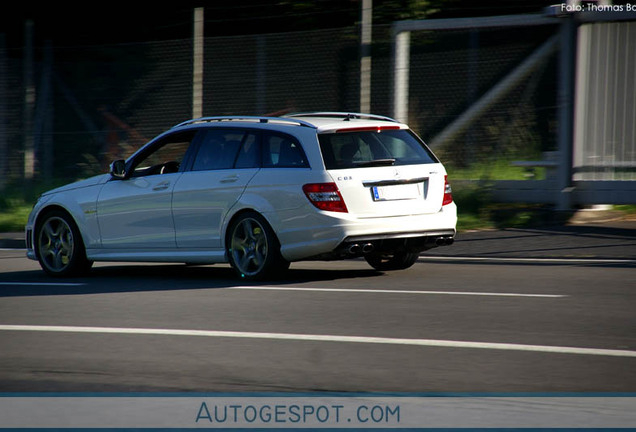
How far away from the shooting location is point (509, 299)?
28.9 feet

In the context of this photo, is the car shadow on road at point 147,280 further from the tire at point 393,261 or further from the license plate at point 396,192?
the license plate at point 396,192

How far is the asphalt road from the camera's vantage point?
593 centimetres

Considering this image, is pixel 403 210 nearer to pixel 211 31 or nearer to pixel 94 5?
pixel 211 31

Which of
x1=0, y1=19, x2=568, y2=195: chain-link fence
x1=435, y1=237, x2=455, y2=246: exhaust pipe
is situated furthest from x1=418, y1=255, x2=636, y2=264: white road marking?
x1=0, y1=19, x2=568, y2=195: chain-link fence

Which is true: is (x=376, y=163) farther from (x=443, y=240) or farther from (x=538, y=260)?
(x=538, y=260)

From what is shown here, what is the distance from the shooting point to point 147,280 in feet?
35.1

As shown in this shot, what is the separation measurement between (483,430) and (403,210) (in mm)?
5262

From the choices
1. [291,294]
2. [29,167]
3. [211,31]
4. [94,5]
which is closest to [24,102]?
[29,167]

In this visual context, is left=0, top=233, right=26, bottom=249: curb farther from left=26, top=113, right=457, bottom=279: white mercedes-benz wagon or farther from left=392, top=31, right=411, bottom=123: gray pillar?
left=392, top=31, right=411, bottom=123: gray pillar

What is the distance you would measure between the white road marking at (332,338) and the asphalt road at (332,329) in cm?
1

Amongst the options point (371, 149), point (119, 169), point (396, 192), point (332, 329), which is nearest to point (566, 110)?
point (371, 149)

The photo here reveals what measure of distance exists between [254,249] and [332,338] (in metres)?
3.19

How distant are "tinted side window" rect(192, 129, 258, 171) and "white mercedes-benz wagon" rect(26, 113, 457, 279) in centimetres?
1

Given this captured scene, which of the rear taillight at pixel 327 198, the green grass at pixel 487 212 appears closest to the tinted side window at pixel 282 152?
the rear taillight at pixel 327 198
